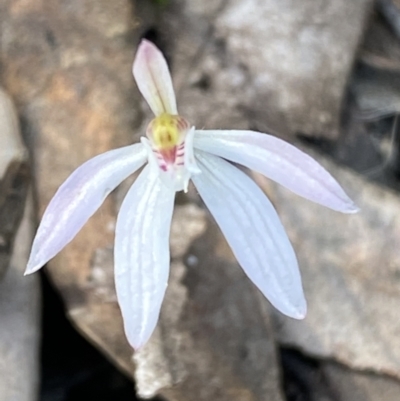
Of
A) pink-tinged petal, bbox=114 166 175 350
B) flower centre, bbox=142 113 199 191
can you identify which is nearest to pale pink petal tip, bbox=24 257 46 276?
pink-tinged petal, bbox=114 166 175 350

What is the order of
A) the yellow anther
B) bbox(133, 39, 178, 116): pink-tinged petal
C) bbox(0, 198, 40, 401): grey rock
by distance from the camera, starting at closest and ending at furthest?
1. bbox(133, 39, 178, 116): pink-tinged petal
2. the yellow anther
3. bbox(0, 198, 40, 401): grey rock

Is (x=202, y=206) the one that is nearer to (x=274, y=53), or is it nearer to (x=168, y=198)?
(x=168, y=198)

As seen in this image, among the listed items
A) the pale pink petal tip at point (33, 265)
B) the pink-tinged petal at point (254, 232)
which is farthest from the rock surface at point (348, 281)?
the pale pink petal tip at point (33, 265)

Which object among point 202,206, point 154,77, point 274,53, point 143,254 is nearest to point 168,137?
point 154,77

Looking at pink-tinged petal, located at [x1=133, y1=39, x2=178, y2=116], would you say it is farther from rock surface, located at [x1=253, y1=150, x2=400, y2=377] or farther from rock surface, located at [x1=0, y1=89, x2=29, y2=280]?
rock surface, located at [x1=253, y1=150, x2=400, y2=377]

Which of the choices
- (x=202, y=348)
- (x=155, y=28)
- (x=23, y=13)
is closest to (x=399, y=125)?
(x=155, y=28)

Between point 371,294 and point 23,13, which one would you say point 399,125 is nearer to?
point 371,294
